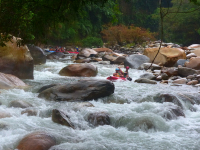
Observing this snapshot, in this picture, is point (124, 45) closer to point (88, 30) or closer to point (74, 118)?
point (88, 30)

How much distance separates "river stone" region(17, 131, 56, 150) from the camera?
3422 mm

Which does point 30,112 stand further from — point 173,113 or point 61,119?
point 173,113

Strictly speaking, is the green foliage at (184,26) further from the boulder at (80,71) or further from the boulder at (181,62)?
the boulder at (80,71)

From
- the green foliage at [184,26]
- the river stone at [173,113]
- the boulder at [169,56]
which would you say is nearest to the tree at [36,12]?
the river stone at [173,113]

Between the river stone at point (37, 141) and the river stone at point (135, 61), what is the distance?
987 cm

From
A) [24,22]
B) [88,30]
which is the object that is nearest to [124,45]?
[88,30]

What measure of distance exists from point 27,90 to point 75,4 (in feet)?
16.8

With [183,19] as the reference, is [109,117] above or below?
below

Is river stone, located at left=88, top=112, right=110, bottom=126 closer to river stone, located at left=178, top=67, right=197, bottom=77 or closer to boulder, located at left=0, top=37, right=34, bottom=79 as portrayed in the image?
boulder, located at left=0, top=37, right=34, bottom=79

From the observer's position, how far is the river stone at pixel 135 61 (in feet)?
43.7

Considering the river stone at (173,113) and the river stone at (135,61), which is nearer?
the river stone at (173,113)

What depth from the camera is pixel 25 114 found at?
4832 mm

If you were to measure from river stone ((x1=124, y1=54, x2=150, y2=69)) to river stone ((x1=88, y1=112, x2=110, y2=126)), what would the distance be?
338 inches

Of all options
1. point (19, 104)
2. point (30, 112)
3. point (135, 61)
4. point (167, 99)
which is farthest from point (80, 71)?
point (30, 112)
